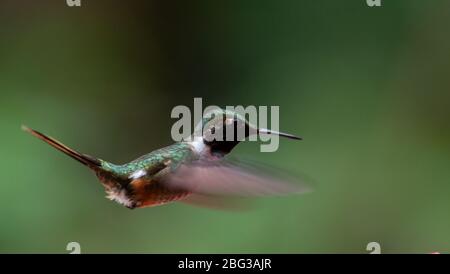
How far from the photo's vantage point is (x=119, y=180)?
2.97 feet

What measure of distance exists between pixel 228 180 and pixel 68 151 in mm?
197

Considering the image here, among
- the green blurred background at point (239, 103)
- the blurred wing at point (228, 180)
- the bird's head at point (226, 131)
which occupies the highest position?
the green blurred background at point (239, 103)

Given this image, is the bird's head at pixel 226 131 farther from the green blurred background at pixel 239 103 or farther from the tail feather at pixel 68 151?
the green blurred background at pixel 239 103

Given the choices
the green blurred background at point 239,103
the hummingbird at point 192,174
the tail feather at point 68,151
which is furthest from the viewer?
the green blurred background at point 239,103

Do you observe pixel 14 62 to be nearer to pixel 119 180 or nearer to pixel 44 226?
pixel 44 226

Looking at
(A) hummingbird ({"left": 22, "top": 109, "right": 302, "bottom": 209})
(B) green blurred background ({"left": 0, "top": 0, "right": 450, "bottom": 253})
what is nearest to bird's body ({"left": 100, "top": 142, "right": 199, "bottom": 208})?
(A) hummingbird ({"left": 22, "top": 109, "right": 302, "bottom": 209})

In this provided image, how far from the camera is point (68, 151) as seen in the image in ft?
2.40

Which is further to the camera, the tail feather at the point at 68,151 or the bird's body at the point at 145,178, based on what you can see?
the bird's body at the point at 145,178

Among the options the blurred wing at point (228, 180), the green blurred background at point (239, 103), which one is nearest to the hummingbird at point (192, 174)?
the blurred wing at point (228, 180)

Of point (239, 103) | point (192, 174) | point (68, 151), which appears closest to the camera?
point (68, 151)

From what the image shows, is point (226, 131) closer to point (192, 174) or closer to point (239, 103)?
point (192, 174)

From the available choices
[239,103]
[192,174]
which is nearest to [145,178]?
[192,174]

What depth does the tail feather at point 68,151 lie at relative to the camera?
0.69 m

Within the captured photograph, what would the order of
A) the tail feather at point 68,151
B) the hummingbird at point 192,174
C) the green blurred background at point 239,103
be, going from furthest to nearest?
the green blurred background at point 239,103 < the hummingbird at point 192,174 < the tail feather at point 68,151
